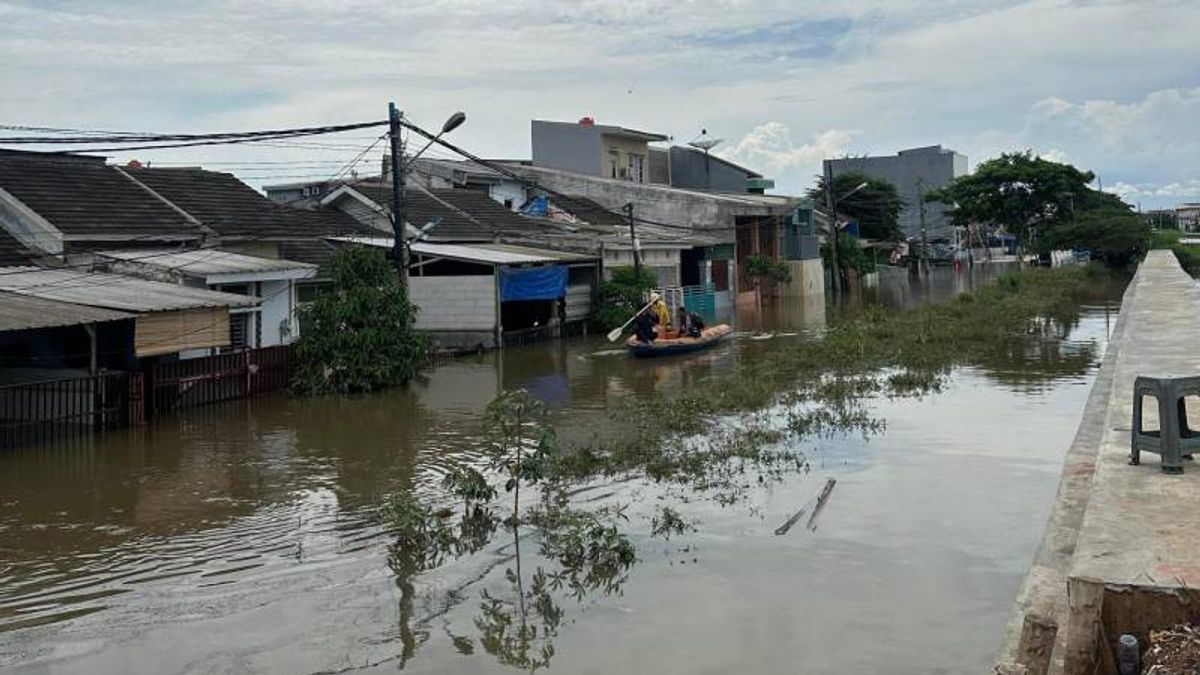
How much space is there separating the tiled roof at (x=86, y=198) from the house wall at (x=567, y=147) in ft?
89.1

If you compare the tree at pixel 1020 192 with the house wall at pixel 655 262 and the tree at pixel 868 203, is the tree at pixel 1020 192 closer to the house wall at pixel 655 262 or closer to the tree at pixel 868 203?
the tree at pixel 868 203

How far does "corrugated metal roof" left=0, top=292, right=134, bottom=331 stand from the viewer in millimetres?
14789

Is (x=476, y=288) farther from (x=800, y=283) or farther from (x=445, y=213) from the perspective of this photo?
(x=800, y=283)

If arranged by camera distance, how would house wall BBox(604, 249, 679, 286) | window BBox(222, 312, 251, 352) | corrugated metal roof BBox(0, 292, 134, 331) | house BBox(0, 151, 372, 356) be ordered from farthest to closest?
1. house wall BBox(604, 249, 679, 286)
2. window BBox(222, 312, 251, 352)
3. house BBox(0, 151, 372, 356)
4. corrugated metal roof BBox(0, 292, 134, 331)

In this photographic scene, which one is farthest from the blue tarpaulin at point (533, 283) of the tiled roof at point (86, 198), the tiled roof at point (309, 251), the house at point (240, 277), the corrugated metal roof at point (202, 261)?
the tiled roof at point (86, 198)

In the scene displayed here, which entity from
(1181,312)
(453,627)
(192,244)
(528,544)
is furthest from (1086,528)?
(192,244)

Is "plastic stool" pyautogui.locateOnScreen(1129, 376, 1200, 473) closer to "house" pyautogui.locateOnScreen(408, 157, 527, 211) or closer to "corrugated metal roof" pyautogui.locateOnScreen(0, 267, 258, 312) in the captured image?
"corrugated metal roof" pyautogui.locateOnScreen(0, 267, 258, 312)

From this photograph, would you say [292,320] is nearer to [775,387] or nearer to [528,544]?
[775,387]

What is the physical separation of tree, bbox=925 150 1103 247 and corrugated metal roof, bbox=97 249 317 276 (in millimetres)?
48520

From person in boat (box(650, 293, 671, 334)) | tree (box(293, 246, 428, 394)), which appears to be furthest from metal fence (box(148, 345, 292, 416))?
person in boat (box(650, 293, 671, 334))

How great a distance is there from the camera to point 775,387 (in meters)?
21.1

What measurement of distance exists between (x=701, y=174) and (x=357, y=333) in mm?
39295

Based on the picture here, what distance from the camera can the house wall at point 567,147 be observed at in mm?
50562

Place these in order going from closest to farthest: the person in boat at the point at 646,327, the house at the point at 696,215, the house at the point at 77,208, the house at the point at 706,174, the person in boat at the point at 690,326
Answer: the house at the point at 77,208 → the person in boat at the point at 646,327 → the person in boat at the point at 690,326 → the house at the point at 696,215 → the house at the point at 706,174
